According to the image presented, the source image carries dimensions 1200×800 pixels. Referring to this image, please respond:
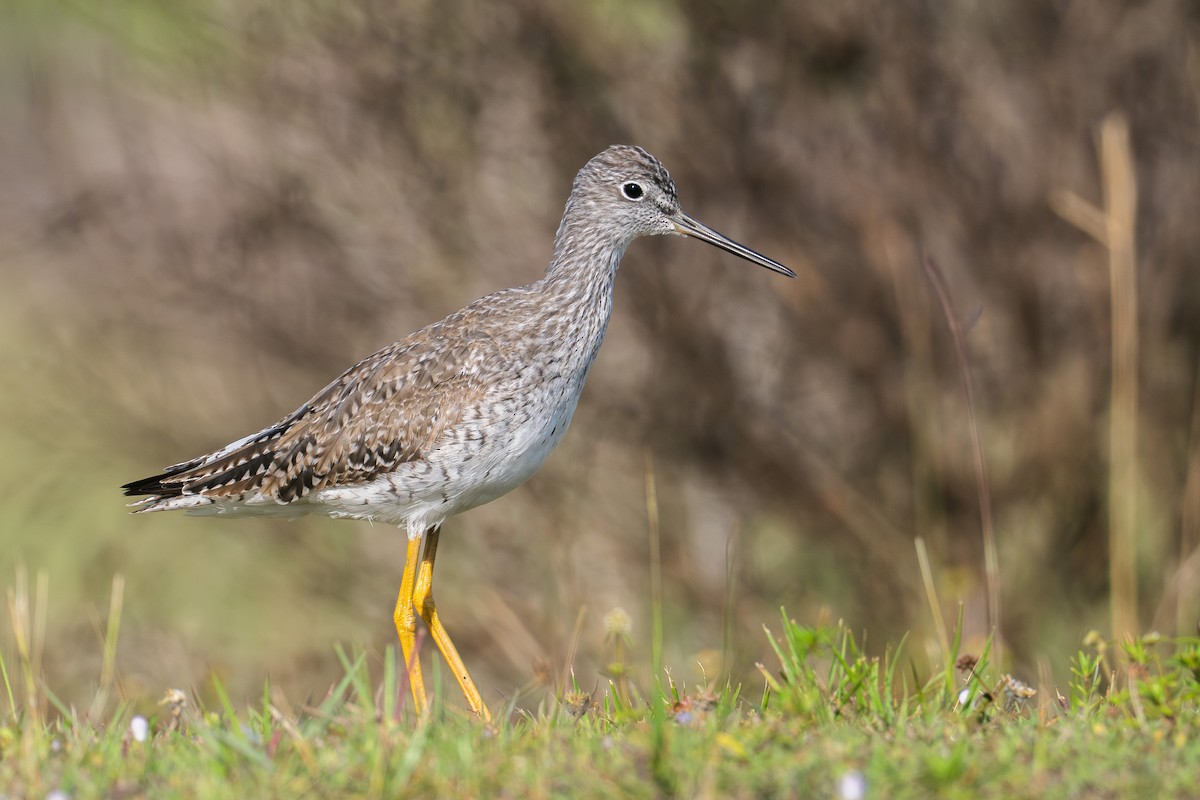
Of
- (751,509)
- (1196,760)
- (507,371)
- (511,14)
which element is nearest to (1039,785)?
(1196,760)

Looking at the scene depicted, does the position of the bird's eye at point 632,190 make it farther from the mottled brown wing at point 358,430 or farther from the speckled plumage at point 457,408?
the mottled brown wing at point 358,430

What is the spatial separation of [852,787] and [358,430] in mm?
3110

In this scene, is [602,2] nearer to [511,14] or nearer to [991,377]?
[511,14]

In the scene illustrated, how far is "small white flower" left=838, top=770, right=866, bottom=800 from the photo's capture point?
9.40 feet

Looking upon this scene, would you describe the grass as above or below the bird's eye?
below

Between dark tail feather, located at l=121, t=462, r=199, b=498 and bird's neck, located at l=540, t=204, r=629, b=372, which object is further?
dark tail feather, located at l=121, t=462, r=199, b=498

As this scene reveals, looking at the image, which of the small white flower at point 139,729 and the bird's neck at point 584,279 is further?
the bird's neck at point 584,279

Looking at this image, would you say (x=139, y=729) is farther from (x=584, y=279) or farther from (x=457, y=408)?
(x=584, y=279)

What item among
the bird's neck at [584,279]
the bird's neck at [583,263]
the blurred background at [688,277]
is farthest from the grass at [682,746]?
the blurred background at [688,277]

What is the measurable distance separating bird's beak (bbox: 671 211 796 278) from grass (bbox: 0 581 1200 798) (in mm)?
2167

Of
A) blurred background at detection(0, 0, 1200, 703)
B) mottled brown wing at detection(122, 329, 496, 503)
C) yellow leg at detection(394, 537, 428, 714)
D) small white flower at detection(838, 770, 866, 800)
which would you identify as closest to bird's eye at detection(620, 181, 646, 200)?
mottled brown wing at detection(122, 329, 496, 503)

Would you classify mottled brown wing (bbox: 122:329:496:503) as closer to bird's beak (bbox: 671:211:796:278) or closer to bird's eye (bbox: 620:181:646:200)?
bird's eye (bbox: 620:181:646:200)

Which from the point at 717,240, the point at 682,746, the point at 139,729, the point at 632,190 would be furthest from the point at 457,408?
the point at 682,746

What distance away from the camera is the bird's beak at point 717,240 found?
5867mm
